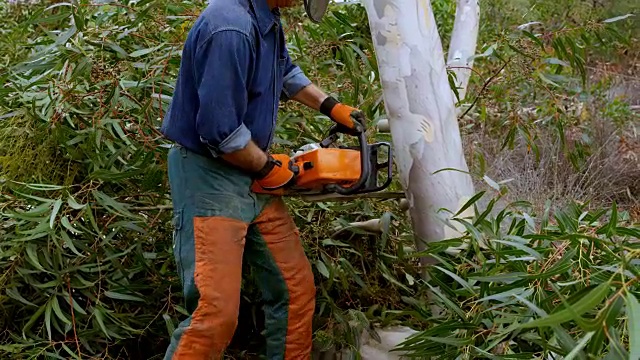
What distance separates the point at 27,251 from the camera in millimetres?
3256

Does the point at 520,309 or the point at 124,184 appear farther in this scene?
the point at 124,184

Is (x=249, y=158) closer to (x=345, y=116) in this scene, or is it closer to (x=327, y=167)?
(x=327, y=167)

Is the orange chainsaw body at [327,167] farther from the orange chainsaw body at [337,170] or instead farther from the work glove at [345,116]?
Answer: the work glove at [345,116]

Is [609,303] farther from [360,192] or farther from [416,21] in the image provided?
[416,21]

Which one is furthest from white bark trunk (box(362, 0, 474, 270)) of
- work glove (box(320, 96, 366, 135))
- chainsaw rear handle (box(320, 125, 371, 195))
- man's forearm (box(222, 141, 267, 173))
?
man's forearm (box(222, 141, 267, 173))

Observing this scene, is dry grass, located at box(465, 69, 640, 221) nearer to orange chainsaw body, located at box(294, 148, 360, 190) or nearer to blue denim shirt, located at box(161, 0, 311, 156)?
orange chainsaw body, located at box(294, 148, 360, 190)

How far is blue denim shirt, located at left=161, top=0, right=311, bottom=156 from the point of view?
8.78ft

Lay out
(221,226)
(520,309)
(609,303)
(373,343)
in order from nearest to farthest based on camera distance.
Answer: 1. (609,303)
2. (520,309)
3. (221,226)
4. (373,343)

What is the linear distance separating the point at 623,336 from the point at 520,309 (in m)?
0.39

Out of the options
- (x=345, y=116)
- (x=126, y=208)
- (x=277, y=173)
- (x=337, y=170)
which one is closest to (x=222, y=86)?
(x=277, y=173)

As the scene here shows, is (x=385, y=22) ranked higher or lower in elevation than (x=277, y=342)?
higher

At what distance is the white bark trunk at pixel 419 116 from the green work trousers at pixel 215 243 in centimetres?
57

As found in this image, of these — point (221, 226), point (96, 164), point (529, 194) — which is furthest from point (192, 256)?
point (529, 194)

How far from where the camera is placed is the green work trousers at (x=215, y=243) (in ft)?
9.34
